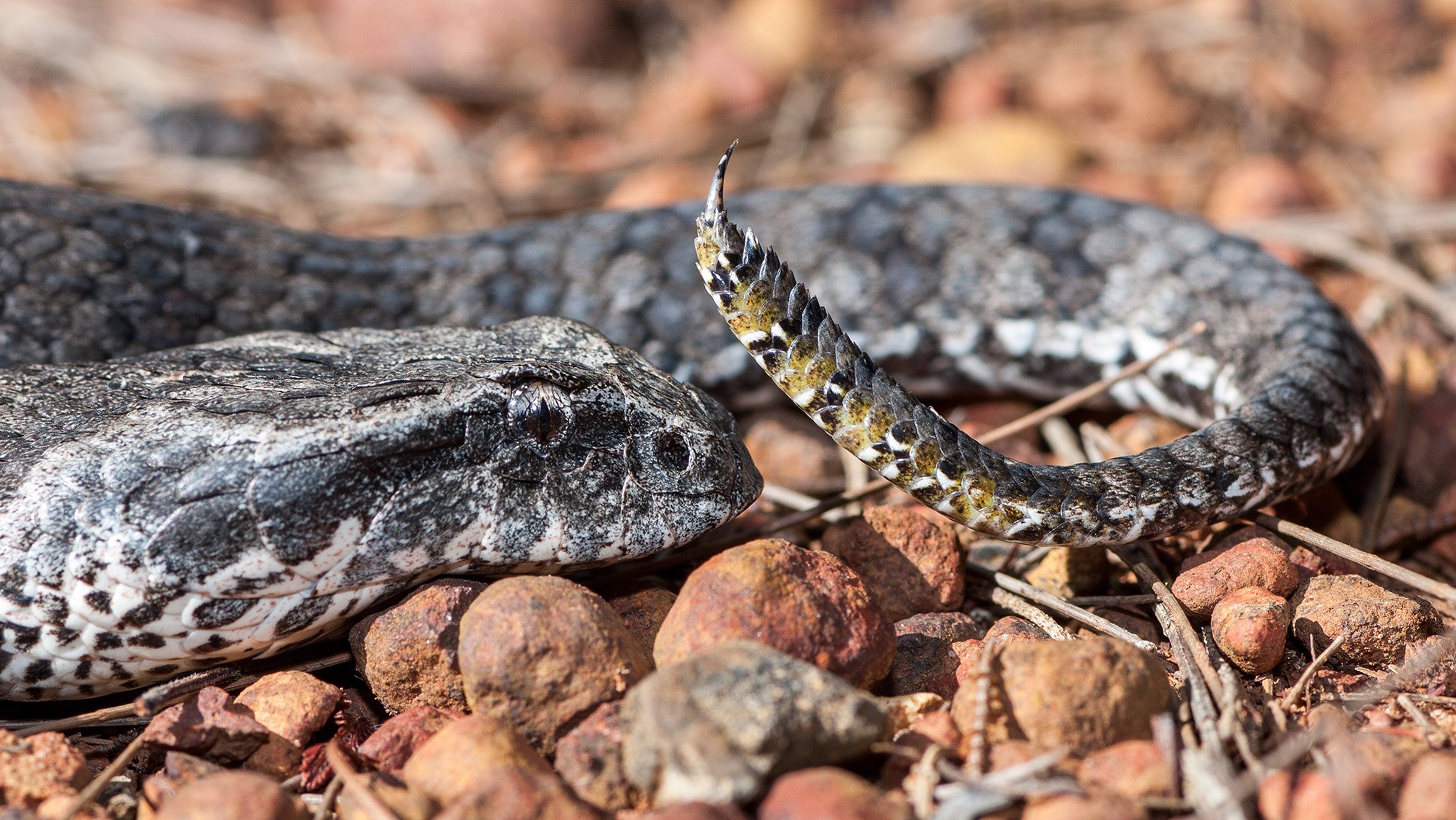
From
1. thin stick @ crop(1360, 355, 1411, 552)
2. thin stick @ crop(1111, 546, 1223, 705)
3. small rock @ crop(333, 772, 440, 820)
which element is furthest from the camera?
thin stick @ crop(1360, 355, 1411, 552)

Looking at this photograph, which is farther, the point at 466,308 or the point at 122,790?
the point at 466,308

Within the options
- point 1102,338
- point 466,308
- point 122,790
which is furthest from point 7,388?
point 1102,338

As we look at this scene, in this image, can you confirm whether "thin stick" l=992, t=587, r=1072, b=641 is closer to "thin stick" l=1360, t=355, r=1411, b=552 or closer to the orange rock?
"thin stick" l=1360, t=355, r=1411, b=552

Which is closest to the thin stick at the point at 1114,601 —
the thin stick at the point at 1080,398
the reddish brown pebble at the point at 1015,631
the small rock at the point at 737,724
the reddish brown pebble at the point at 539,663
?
the reddish brown pebble at the point at 1015,631

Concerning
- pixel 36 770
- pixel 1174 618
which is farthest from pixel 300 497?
pixel 1174 618

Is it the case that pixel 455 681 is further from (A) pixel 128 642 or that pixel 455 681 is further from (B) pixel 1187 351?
(B) pixel 1187 351

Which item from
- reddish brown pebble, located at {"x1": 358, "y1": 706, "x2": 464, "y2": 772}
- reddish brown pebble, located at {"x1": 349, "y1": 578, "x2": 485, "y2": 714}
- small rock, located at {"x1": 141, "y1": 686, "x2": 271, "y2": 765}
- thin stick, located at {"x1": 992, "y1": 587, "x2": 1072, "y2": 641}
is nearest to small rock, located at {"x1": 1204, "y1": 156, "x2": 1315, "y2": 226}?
thin stick, located at {"x1": 992, "y1": 587, "x2": 1072, "y2": 641}
